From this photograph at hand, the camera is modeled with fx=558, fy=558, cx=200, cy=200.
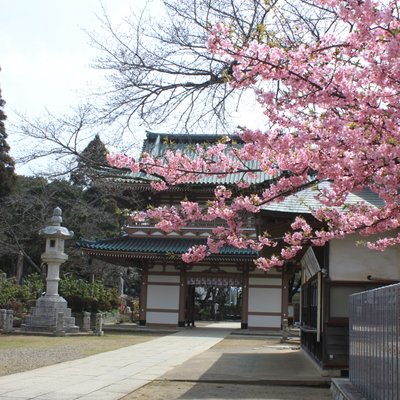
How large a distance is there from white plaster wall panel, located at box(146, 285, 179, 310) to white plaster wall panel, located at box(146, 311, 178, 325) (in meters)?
0.28

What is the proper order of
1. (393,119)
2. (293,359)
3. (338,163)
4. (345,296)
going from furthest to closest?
(293,359) → (345,296) → (338,163) → (393,119)

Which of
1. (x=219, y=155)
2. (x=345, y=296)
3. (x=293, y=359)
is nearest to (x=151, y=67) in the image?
(x=219, y=155)

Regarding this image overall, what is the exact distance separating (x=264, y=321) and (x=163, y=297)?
4402 millimetres

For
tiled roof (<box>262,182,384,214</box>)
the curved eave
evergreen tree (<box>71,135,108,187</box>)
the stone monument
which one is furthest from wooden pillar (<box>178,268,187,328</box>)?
evergreen tree (<box>71,135,108,187</box>)

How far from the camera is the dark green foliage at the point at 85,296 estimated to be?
2394 centimetres

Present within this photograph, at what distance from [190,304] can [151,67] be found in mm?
18991

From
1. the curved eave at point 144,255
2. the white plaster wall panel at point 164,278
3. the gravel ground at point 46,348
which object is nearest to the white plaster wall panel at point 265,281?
the curved eave at point 144,255

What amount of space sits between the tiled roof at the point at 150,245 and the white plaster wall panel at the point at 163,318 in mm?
2919

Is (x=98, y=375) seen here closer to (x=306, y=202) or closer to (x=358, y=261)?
(x=306, y=202)

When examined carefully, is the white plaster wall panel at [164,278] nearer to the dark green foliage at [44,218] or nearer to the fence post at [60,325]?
the fence post at [60,325]

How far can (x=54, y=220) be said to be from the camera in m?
21.4

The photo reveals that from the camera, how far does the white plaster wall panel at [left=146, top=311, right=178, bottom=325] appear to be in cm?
2375

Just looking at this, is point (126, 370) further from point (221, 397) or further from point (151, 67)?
point (151, 67)

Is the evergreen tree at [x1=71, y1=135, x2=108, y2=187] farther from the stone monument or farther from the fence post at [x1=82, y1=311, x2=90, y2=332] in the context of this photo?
the fence post at [x1=82, y1=311, x2=90, y2=332]
